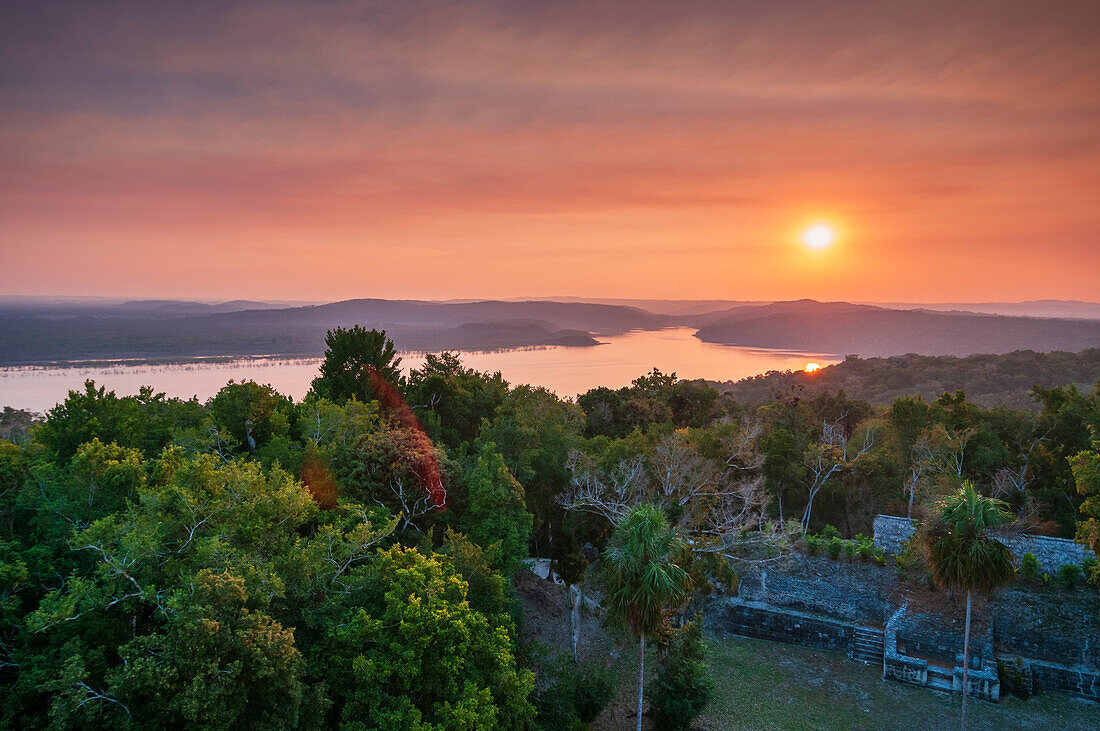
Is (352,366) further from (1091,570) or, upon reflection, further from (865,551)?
(1091,570)

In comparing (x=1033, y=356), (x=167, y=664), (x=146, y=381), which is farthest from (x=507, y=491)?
(x=1033, y=356)

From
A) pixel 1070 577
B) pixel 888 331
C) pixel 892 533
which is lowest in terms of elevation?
pixel 892 533

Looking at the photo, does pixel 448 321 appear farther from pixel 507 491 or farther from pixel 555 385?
pixel 507 491

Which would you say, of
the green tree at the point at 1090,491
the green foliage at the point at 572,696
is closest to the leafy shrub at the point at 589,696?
the green foliage at the point at 572,696

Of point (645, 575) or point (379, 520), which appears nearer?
point (645, 575)

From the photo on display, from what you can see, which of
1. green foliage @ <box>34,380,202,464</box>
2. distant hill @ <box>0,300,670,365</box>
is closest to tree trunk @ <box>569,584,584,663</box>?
green foliage @ <box>34,380,202,464</box>

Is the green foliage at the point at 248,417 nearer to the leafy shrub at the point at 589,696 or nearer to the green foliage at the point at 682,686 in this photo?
the leafy shrub at the point at 589,696

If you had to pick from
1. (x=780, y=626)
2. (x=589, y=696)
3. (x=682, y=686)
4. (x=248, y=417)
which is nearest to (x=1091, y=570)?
(x=780, y=626)
